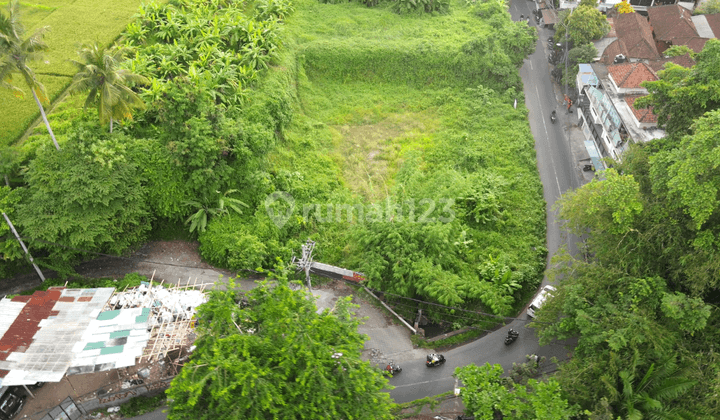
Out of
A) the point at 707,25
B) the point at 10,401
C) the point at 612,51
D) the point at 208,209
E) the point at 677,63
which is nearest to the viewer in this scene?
the point at 10,401

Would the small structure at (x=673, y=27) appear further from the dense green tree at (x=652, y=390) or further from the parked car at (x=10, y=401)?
the parked car at (x=10, y=401)

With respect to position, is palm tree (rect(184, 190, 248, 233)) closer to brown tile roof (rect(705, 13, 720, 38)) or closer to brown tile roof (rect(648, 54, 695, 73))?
brown tile roof (rect(648, 54, 695, 73))

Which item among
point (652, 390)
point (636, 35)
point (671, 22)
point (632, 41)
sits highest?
point (636, 35)

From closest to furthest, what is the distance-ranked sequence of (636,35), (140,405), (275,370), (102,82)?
1. (275,370)
2. (140,405)
3. (102,82)
4. (636,35)

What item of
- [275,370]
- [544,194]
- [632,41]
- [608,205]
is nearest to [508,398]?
[275,370]

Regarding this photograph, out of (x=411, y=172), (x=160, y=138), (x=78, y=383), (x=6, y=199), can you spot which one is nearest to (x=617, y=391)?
(x=411, y=172)

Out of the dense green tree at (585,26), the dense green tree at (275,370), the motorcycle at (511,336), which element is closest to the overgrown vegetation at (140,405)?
the dense green tree at (275,370)

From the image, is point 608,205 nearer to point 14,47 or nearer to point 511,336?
point 511,336
